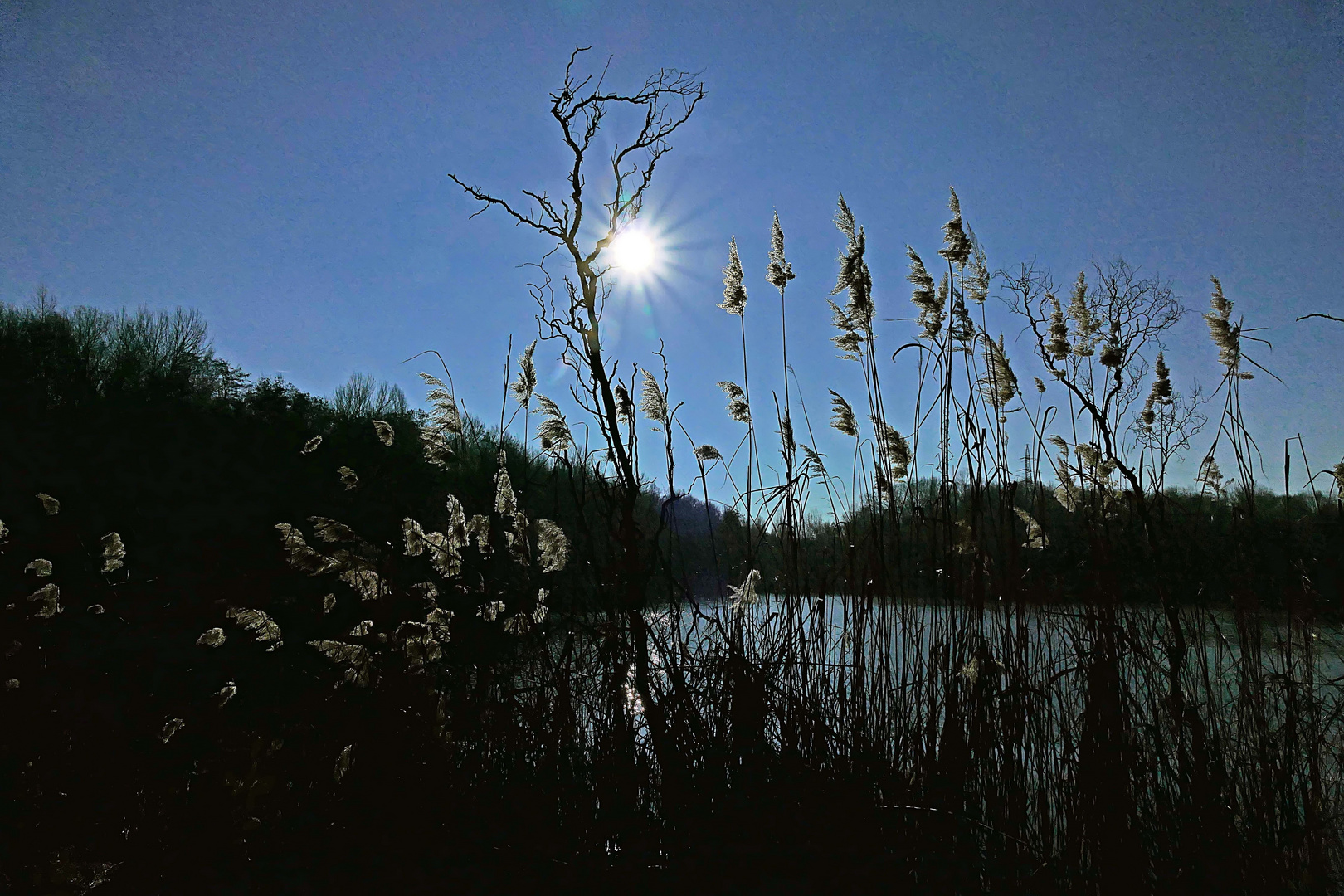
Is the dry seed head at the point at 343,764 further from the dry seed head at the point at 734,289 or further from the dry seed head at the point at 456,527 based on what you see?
the dry seed head at the point at 734,289

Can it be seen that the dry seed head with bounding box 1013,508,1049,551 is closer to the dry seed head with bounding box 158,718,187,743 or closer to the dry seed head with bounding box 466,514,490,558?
the dry seed head with bounding box 466,514,490,558

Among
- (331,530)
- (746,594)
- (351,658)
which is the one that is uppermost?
(331,530)

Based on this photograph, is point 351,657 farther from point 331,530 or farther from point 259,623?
point 259,623

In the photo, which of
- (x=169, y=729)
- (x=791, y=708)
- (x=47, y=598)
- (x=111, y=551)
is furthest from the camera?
(x=111, y=551)

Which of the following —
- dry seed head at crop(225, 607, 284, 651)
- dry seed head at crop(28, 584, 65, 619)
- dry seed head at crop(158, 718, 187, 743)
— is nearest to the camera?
dry seed head at crop(225, 607, 284, 651)

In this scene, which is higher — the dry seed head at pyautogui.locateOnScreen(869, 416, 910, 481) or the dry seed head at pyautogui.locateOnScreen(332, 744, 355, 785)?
the dry seed head at pyautogui.locateOnScreen(869, 416, 910, 481)

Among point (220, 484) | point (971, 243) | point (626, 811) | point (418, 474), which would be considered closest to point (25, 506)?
point (220, 484)

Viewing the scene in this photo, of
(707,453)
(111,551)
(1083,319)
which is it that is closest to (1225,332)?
(1083,319)

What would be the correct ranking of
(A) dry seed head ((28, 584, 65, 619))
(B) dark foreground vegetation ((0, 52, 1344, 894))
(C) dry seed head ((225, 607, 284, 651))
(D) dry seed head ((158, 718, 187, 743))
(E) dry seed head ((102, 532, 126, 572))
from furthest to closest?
(E) dry seed head ((102, 532, 126, 572)) → (A) dry seed head ((28, 584, 65, 619)) → (D) dry seed head ((158, 718, 187, 743)) → (C) dry seed head ((225, 607, 284, 651)) → (B) dark foreground vegetation ((0, 52, 1344, 894))

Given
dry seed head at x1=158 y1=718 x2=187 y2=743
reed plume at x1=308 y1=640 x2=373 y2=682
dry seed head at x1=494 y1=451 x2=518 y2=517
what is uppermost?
dry seed head at x1=494 y1=451 x2=518 y2=517

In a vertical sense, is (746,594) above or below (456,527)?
below

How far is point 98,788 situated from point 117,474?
740 cm

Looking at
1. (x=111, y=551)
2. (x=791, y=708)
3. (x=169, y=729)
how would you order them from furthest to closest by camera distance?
1. (x=111, y=551)
2. (x=169, y=729)
3. (x=791, y=708)

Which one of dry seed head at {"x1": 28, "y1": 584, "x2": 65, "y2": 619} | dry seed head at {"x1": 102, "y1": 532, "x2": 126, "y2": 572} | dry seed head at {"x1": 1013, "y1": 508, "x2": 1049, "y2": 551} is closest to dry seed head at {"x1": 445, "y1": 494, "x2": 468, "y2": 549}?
dry seed head at {"x1": 1013, "y1": 508, "x2": 1049, "y2": 551}
